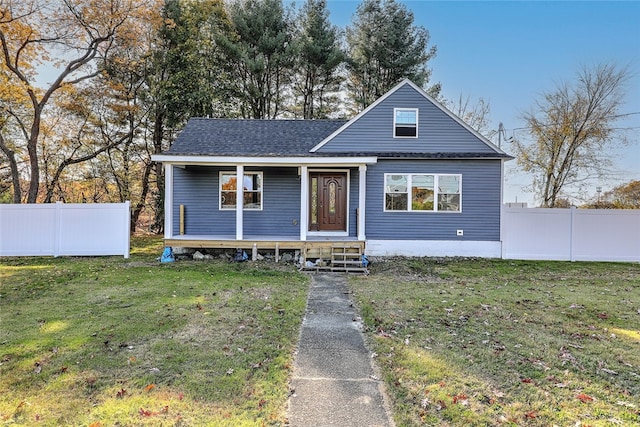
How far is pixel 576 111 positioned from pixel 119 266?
21.8 metres

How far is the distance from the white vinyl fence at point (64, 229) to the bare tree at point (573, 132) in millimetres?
19900

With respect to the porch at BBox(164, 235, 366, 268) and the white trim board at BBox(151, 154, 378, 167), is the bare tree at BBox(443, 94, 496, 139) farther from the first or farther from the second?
the porch at BBox(164, 235, 366, 268)

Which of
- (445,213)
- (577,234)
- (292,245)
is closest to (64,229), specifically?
(292,245)

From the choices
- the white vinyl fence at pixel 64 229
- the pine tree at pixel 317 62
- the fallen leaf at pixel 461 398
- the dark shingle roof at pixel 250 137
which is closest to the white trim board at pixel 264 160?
the dark shingle roof at pixel 250 137

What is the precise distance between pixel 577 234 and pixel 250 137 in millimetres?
11435

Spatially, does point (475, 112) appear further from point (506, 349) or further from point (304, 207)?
point (506, 349)

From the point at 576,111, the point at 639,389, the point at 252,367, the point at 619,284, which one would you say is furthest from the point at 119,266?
the point at 576,111

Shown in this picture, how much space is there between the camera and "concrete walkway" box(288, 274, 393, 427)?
2.74 metres

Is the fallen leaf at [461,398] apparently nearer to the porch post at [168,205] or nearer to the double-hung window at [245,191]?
the porch post at [168,205]

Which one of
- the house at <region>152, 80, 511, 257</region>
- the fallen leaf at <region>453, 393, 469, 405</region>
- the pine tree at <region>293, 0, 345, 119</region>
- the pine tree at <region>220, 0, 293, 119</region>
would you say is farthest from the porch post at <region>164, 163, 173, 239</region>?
the pine tree at <region>293, 0, 345, 119</region>

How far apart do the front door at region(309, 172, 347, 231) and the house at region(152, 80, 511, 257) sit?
3 centimetres

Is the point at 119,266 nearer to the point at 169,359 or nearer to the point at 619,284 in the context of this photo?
the point at 169,359

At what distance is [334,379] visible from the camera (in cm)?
335

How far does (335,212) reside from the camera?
11961 millimetres
